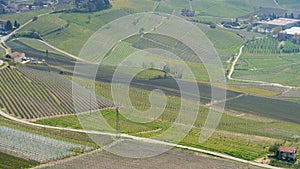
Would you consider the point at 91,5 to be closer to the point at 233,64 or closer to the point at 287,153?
the point at 233,64

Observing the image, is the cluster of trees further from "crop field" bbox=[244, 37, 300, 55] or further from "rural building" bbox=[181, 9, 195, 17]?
"crop field" bbox=[244, 37, 300, 55]

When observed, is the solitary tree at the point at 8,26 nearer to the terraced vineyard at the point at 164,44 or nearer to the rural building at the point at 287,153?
the terraced vineyard at the point at 164,44

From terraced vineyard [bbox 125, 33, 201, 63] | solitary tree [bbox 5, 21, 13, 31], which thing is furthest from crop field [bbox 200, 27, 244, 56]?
solitary tree [bbox 5, 21, 13, 31]

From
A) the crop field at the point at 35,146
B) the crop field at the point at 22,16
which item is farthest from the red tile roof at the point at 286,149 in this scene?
the crop field at the point at 22,16

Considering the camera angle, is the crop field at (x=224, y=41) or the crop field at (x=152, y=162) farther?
the crop field at (x=224, y=41)

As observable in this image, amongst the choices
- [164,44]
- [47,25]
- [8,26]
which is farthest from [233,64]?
[8,26]

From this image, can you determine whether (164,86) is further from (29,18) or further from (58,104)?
(29,18)
